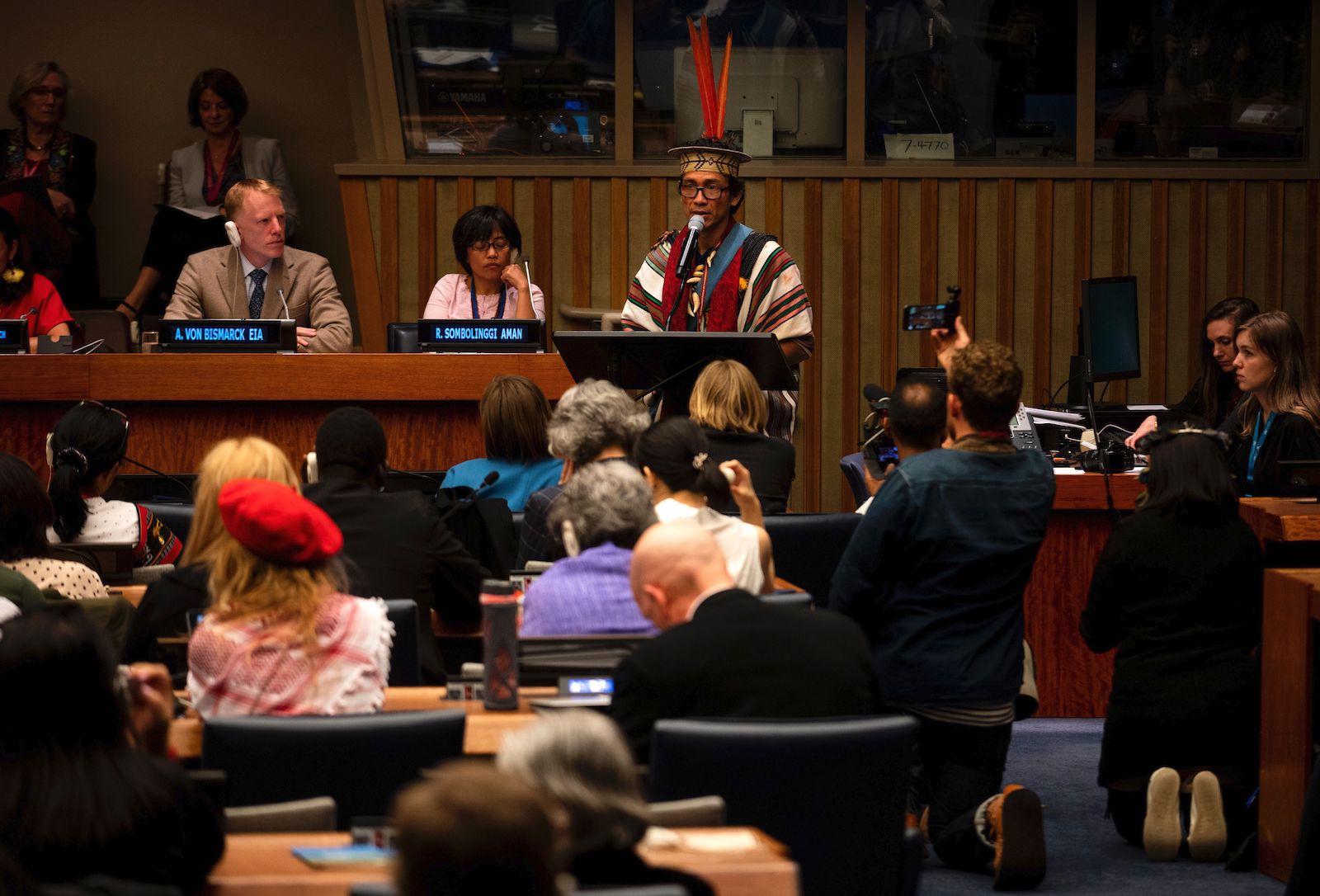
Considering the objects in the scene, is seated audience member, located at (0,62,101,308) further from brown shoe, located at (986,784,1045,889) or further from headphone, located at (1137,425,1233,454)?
brown shoe, located at (986,784,1045,889)

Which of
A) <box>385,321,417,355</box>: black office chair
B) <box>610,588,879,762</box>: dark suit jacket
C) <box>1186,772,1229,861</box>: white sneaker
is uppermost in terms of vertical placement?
<box>385,321,417,355</box>: black office chair

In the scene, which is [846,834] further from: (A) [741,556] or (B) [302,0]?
(B) [302,0]

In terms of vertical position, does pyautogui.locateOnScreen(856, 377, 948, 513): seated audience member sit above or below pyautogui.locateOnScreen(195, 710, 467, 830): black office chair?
above

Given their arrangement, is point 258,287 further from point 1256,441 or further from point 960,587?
point 1256,441

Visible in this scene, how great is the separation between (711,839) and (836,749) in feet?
1.26

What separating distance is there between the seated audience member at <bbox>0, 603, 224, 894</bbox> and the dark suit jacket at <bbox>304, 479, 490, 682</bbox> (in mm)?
1752

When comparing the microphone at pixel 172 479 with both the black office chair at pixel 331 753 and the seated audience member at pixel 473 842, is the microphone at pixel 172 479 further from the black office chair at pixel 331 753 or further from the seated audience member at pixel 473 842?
the seated audience member at pixel 473 842

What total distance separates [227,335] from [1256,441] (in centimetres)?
373

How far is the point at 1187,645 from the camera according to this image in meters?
4.39

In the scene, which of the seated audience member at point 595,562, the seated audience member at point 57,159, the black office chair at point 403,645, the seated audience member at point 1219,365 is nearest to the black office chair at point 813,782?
the seated audience member at point 595,562

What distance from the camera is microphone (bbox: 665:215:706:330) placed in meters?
6.03

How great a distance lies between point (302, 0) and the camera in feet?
32.0

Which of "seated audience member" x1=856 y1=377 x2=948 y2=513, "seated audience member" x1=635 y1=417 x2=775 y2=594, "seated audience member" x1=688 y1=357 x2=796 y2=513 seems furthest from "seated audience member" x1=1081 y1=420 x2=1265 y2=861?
"seated audience member" x1=688 y1=357 x2=796 y2=513

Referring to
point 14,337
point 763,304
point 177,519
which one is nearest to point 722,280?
point 763,304
